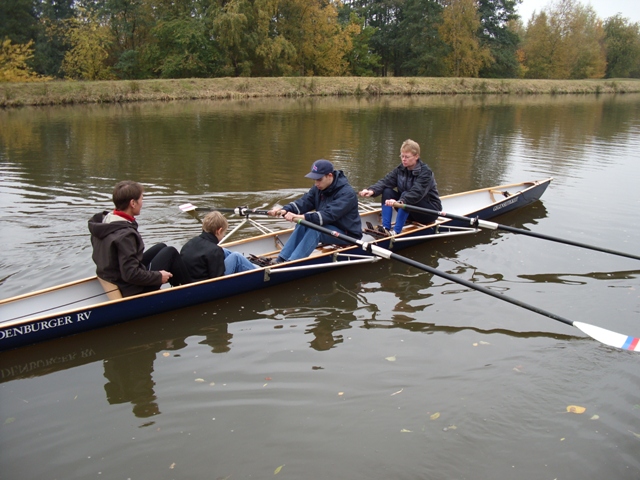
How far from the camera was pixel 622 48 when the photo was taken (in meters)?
78.4

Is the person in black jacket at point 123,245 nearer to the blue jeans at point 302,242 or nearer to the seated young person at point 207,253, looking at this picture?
the seated young person at point 207,253

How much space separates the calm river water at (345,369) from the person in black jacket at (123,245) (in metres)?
0.71

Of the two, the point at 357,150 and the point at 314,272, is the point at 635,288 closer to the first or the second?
the point at 314,272

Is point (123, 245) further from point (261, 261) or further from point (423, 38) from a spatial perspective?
point (423, 38)

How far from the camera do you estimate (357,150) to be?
1966cm

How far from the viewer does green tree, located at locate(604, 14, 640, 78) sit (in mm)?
78312

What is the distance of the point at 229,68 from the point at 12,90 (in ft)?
66.2

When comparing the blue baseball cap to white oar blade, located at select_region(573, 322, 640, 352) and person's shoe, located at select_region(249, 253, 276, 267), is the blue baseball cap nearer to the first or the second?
person's shoe, located at select_region(249, 253, 276, 267)

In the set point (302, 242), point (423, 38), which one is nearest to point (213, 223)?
point (302, 242)

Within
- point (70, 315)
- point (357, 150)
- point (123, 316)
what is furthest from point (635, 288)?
point (357, 150)

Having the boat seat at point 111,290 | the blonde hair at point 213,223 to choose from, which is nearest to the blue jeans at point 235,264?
the blonde hair at point 213,223

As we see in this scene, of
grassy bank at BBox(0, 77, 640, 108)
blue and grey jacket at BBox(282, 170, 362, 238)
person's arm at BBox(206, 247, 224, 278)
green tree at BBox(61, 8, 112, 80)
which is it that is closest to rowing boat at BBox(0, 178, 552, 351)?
person's arm at BBox(206, 247, 224, 278)

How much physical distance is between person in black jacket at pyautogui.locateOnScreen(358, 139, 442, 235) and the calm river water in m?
0.66

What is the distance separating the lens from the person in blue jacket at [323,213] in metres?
8.03
